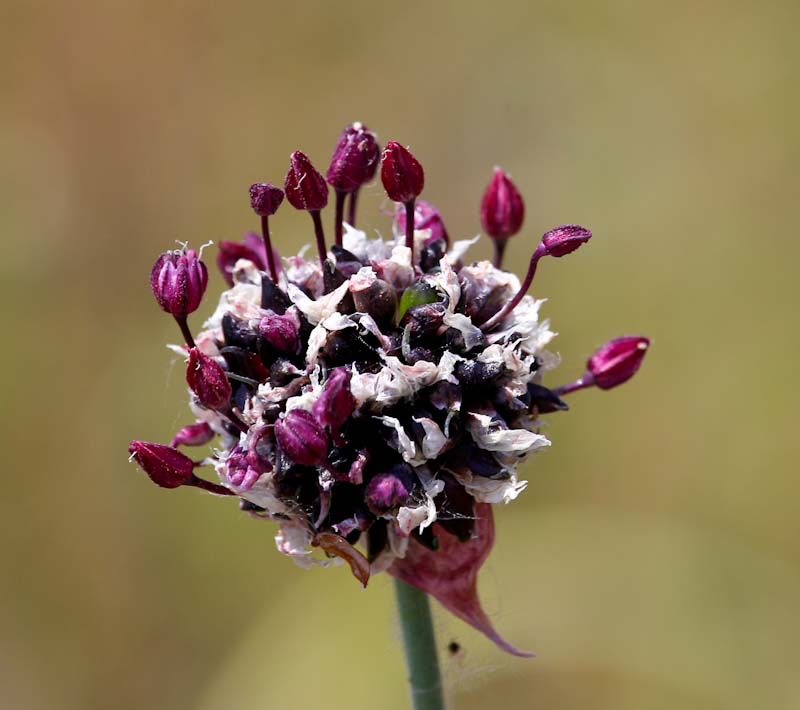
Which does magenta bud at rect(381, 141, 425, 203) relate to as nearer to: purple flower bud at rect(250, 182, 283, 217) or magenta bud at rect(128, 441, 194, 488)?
purple flower bud at rect(250, 182, 283, 217)

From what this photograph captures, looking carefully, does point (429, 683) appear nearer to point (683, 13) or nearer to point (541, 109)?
point (541, 109)

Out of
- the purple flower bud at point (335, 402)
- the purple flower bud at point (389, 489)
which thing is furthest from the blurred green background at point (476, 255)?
the purple flower bud at point (335, 402)

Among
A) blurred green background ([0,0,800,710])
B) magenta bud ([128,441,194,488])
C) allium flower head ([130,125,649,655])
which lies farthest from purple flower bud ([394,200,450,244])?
blurred green background ([0,0,800,710])

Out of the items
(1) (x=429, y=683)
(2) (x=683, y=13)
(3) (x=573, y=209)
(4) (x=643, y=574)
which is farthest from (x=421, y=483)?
(2) (x=683, y=13)

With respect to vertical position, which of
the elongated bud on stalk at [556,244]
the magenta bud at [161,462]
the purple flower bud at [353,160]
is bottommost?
the magenta bud at [161,462]

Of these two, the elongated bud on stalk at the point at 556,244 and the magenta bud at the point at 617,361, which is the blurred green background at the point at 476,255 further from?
the elongated bud on stalk at the point at 556,244
